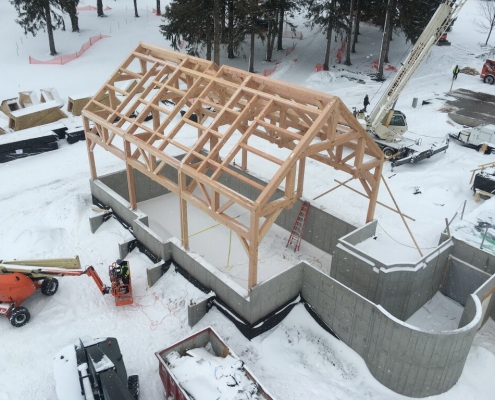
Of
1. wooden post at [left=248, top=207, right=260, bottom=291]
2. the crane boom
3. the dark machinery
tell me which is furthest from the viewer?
the crane boom

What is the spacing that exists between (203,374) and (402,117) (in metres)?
16.4

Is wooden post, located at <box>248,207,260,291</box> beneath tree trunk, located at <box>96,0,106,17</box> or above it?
beneath

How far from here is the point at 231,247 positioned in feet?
47.5

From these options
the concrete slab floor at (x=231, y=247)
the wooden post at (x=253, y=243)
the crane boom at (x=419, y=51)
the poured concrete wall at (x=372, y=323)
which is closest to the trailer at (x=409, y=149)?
the crane boom at (x=419, y=51)

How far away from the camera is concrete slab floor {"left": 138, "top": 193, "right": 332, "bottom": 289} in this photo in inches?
534

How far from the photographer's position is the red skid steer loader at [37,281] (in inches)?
440

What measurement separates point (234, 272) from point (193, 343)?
11.1 ft

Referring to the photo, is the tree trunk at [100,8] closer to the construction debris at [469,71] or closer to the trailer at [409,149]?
the construction debris at [469,71]

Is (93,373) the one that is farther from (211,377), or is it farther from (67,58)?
(67,58)

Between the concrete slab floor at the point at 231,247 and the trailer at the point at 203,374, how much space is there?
10.0 ft

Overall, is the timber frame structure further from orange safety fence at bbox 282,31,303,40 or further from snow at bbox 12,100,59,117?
orange safety fence at bbox 282,31,303,40

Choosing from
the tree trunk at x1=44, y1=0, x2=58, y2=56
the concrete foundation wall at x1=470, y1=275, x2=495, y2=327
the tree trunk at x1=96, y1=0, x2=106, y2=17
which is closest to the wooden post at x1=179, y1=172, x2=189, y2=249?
the concrete foundation wall at x1=470, y1=275, x2=495, y2=327

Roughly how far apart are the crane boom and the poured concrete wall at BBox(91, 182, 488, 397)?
402 inches

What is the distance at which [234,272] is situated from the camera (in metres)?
13.3
